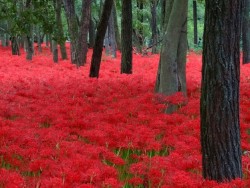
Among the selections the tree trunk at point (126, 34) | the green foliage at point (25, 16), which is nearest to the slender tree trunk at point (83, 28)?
the tree trunk at point (126, 34)

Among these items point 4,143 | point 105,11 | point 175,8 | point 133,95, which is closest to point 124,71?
point 105,11

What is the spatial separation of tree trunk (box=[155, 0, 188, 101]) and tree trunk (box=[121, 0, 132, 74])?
492 centimetres

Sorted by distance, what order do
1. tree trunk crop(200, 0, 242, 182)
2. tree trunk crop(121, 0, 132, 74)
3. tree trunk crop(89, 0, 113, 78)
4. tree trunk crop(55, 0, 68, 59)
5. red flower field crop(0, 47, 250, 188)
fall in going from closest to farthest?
tree trunk crop(200, 0, 242, 182) < red flower field crop(0, 47, 250, 188) < tree trunk crop(55, 0, 68, 59) < tree trunk crop(89, 0, 113, 78) < tree trunk crop(121, 0, 132, 74)

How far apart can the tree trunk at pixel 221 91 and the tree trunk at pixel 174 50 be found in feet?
15.8

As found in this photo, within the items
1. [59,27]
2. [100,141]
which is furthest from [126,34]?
[100,141]

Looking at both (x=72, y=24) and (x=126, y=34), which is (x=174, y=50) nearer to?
(x=126, y=34)

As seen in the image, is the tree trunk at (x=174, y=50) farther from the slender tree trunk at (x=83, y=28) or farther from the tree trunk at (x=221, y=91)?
the slender tree trunk at (x=83, y=28)

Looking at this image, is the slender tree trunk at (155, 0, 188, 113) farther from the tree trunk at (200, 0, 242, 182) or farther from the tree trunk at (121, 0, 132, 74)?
the tree trunk at (121, 0, 132, 74)

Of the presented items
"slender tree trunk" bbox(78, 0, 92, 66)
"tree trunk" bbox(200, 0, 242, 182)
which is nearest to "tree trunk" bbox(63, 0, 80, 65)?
"slender tree trunk" bbox(78, 0, 92, 66)

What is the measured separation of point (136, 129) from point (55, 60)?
637 inches

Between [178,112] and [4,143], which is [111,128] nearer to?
[4,143]

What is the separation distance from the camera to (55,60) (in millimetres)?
22156

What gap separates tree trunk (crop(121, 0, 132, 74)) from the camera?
1421cm

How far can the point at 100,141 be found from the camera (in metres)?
6.05
